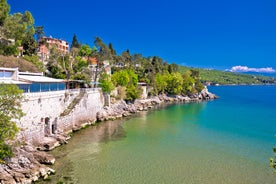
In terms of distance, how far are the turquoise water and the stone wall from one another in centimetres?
245

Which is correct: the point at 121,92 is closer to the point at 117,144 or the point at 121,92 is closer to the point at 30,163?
the point at 117,144

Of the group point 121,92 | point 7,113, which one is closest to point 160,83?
point 121,92

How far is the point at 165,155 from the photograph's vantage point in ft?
84.2

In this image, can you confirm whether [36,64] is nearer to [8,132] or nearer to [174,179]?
[8,132]

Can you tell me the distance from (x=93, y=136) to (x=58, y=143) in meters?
5.85

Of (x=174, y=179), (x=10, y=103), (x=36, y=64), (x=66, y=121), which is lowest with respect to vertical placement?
(x=174, y=179)

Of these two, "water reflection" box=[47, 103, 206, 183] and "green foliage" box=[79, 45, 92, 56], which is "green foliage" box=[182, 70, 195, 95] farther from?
"green foliage" box=[79, 45, 92, 56]

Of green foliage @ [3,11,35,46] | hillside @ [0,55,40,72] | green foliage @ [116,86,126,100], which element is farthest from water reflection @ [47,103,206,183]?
hillside @ [0,55,40,72]

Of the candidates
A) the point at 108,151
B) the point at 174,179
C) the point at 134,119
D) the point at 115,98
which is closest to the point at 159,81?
the point at 115,98

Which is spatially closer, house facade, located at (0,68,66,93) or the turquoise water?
the turquoise water

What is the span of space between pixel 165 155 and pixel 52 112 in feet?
52.2

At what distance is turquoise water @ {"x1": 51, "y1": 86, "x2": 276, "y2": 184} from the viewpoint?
20.2 metres

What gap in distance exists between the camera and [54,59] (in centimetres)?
4884

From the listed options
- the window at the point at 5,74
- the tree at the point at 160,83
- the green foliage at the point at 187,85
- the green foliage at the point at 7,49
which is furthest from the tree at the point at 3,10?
the green foliage at the point at 187,85
